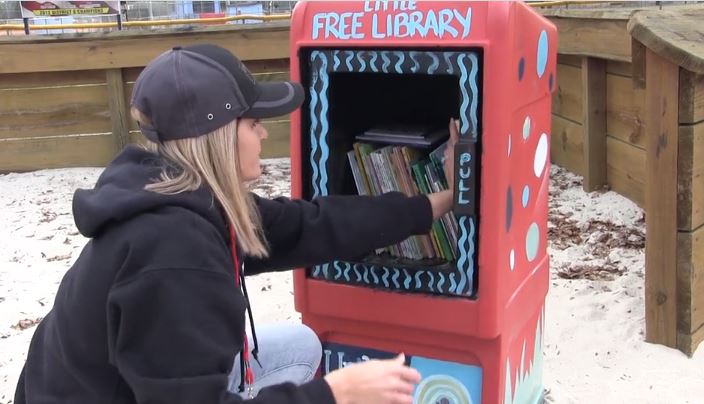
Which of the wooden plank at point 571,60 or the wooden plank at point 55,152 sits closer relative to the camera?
the wooden plank at point 571,60

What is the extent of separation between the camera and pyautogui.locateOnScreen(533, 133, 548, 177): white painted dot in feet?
6.71

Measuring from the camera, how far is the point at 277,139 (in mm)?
6219

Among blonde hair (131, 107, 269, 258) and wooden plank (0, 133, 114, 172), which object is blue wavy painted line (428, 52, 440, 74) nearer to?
blonde hair (131, 107, 269, 258)

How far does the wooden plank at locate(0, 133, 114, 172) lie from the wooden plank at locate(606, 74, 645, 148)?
147 inches

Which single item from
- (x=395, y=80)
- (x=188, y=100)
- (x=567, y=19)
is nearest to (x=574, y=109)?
(x=567, y=19)

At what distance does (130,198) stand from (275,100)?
347mm

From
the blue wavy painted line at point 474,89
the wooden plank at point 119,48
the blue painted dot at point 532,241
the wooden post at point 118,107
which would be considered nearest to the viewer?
the blue wavy painted line at point 474,89

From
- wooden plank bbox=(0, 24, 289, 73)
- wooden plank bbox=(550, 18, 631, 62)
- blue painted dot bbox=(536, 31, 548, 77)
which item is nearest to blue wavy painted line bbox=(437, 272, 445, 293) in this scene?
blue painted dot bbox=(536, 31, 548, 77)

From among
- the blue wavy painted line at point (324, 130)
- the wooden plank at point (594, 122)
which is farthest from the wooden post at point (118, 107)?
the blue wavy painted line at point (324, 130)

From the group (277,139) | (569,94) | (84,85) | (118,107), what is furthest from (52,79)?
(569,94)

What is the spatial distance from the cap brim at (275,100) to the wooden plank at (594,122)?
350 centimetres

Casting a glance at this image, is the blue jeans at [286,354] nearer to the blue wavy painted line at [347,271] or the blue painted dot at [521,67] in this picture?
the blue wavy painted line at [347,271]

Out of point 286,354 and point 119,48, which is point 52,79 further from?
point 286,354

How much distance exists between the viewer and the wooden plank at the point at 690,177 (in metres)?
2.56
